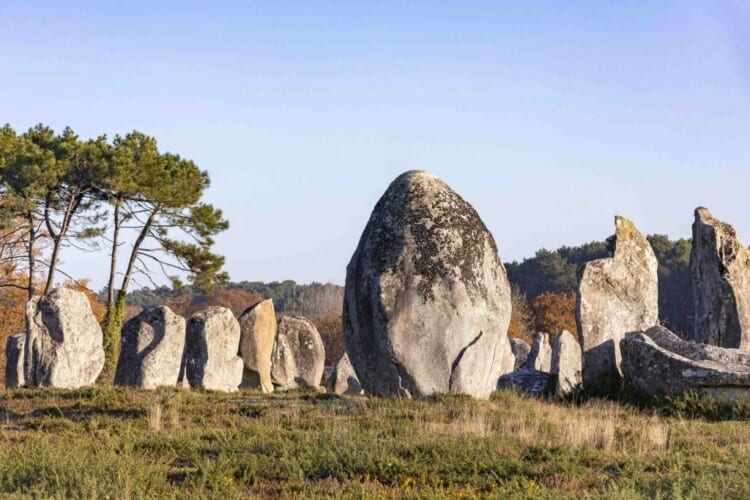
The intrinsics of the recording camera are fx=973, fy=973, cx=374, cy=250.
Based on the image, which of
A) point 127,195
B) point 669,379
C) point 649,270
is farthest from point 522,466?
point 127,195

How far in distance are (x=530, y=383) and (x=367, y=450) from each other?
10.1 meters

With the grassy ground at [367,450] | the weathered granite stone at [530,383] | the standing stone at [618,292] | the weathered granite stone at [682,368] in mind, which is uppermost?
the standing stone at [618,292]

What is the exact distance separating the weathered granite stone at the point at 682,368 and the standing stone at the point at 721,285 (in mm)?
4218

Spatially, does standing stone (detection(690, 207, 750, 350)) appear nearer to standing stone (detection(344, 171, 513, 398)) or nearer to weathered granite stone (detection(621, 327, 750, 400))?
weathered granite stone (detection(621, 327, 750, 400))

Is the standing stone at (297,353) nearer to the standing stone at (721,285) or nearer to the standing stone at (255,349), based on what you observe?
the standing stone at (255,349)

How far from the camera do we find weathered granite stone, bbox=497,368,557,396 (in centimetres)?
1952

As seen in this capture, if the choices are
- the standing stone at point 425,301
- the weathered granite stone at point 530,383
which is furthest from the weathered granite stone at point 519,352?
the standing stone at point 425,301

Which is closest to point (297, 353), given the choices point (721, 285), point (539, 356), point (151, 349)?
point (539, 356)

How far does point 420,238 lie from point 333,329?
57272mm

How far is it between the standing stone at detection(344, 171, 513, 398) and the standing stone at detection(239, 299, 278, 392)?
14582mm

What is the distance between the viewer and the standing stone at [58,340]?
21.7m

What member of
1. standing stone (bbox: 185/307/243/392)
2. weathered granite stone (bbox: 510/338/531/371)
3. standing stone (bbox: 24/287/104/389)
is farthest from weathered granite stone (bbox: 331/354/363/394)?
standing stone (bbox: 24/287/104/389)

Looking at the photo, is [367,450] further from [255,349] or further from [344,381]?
[344,381]

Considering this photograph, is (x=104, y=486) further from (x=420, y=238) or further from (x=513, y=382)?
(x=513, y=382)
